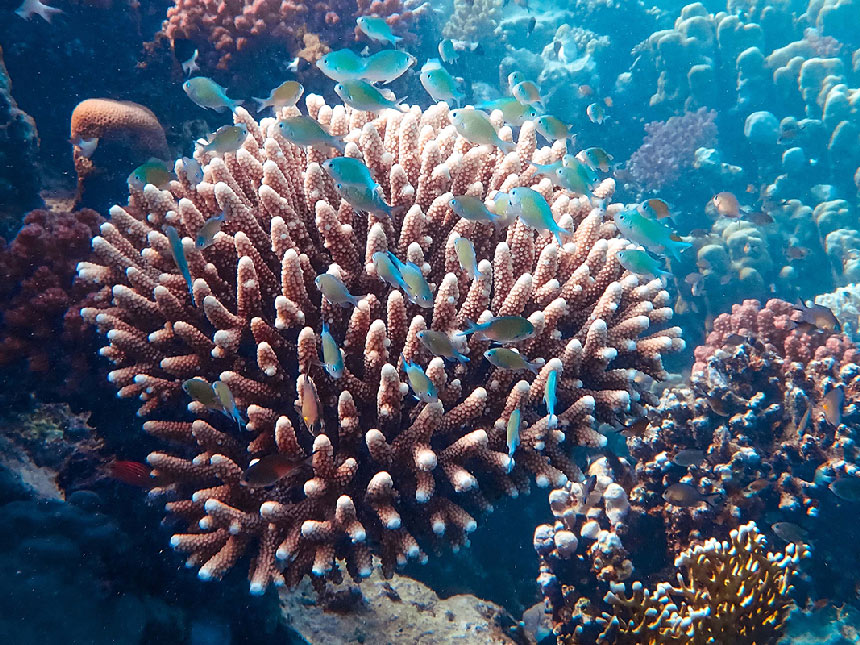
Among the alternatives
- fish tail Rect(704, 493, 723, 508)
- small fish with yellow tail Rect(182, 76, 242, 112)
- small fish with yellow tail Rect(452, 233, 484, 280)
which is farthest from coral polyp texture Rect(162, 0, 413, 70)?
fish tail Rect(704, 493, 723, 508)

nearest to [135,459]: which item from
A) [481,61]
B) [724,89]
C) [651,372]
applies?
[651,372]

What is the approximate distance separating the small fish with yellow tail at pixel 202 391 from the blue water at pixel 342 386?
7 cm

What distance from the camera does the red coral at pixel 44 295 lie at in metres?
3.43

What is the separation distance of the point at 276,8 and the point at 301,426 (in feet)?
20.9

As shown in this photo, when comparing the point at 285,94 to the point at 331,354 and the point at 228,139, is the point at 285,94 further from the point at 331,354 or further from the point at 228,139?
the point at 331,354

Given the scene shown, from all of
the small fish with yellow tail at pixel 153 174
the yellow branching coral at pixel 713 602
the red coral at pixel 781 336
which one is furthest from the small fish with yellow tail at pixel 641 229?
the small fish with yellow tail at pixel 153 174

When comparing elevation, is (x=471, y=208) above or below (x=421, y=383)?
above

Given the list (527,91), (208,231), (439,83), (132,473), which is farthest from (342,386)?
(527,91)

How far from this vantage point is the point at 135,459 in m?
3.42

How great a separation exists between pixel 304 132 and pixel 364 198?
73 cm

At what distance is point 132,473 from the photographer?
2977mm

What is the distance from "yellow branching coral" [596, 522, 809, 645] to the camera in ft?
11.2

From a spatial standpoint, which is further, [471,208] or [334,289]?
[471,208]

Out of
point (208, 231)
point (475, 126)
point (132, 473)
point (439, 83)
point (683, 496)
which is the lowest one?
point (683, 496)
